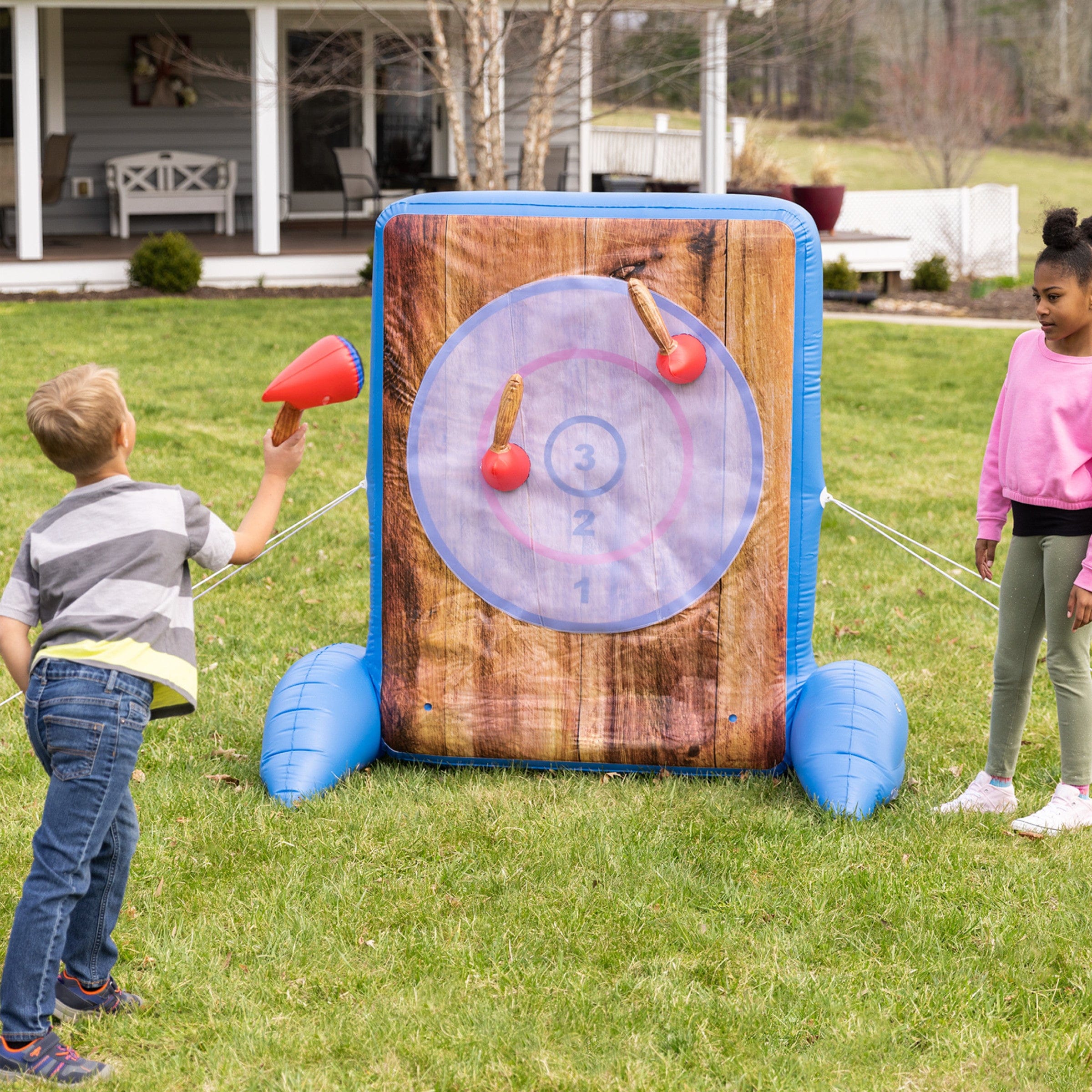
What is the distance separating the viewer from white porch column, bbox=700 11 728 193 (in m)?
14.2

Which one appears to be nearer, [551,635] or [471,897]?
[471,897]

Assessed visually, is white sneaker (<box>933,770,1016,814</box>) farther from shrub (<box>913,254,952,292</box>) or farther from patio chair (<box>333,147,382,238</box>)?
patio chair (<box>333,147,382,238</box>)

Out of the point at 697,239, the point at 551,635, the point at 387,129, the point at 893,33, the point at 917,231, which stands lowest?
the point at 551,635

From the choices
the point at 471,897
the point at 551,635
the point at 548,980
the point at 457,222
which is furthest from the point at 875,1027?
the point at 457,222

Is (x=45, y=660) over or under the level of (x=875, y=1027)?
over

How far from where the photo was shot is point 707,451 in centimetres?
396

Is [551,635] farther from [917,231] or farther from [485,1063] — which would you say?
[917,231]

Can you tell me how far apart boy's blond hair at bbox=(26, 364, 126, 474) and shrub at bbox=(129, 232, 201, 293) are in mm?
11635

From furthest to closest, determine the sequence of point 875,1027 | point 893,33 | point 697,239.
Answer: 1. point 893,33
2. point 697,239
3. point 875,1027

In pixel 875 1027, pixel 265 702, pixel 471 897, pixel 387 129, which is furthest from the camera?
pixel 387 129

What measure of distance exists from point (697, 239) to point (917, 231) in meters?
16.9

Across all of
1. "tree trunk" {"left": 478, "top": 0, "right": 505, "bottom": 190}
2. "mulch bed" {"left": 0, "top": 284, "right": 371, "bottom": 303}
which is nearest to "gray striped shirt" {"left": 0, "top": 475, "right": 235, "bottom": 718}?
"tree trunk" {"left": 478, "top": 0, "right": 505, "bottom": 190}

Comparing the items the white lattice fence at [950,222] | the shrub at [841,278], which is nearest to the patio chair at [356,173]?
the shrub at [841,278]

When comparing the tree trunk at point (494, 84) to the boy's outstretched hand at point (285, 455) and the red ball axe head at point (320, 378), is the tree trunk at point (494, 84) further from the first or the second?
the boy's outstretched hand at point (285, 455)
